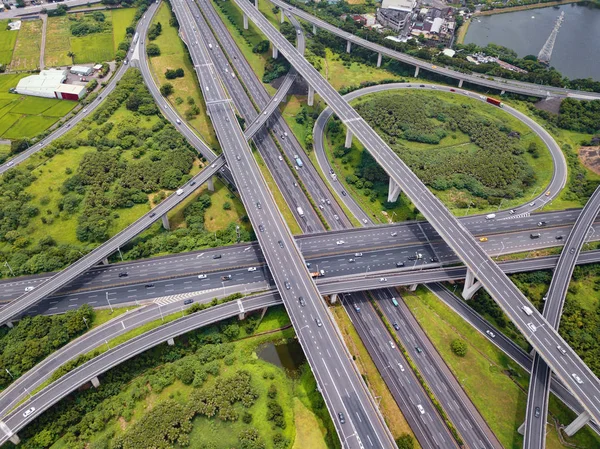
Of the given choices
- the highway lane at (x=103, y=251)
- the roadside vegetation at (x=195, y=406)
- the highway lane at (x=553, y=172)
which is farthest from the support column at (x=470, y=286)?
the highway lane at (x=103, y=251)

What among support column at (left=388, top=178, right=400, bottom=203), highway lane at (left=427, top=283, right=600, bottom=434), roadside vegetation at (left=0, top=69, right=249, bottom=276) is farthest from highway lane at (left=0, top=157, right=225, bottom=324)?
highway lane at (left=427, top=283, right=600, bottom=434)

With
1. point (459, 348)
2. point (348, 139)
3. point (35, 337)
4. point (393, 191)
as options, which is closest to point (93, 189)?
point (35, 337)


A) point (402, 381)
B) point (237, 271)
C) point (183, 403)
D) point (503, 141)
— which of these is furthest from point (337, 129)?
point (183, 403)

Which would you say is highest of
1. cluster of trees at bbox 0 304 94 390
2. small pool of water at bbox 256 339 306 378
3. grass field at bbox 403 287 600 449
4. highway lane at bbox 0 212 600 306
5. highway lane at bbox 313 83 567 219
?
highway lane at bbox 313 83 567 219

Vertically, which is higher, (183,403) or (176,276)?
(176,276)

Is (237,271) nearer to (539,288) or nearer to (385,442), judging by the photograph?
(385,442)

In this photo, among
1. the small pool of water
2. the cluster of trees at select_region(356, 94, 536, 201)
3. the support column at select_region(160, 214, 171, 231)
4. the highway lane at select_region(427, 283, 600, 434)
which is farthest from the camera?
the cluster of trees at select_region(356, 94, 536, 201)

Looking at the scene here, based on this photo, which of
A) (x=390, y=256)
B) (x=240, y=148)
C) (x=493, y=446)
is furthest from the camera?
(x=240, y=148)

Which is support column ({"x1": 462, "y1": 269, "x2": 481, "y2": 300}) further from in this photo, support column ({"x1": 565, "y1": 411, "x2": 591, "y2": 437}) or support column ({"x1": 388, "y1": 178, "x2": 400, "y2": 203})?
support column ({"x1": 388, "y1": 178, "x2": 400, "y2": 203})
